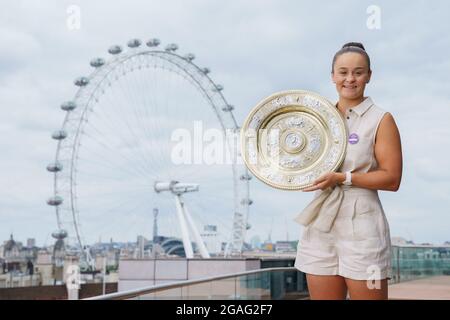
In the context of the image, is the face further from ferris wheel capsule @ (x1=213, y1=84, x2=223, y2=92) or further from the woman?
ferris wheel capsule @ (x1=213, y1=84, x2=223, y2=92)

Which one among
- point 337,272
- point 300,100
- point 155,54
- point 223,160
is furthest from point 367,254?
point 155,54

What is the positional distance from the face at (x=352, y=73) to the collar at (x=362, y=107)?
20mm

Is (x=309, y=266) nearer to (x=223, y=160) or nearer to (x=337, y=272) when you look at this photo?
(x=337, y=272)

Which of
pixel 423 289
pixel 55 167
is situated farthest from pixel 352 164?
pixel 55 167

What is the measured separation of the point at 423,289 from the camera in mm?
4379

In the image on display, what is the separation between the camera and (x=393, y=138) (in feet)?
4.24

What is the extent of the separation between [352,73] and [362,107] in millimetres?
79

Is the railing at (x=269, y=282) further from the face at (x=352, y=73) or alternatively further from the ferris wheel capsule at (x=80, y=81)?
the ferris wheel capsule at (x=80, y=81)

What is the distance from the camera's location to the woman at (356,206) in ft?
4.17

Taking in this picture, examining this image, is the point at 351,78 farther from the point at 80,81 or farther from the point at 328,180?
the point at 80,81

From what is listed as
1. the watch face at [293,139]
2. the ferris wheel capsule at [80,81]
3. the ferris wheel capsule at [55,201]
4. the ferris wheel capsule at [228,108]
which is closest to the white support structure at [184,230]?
the ferris wheel capsule at [228,108]

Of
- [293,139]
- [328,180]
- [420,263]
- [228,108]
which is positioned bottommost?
[420,263]
